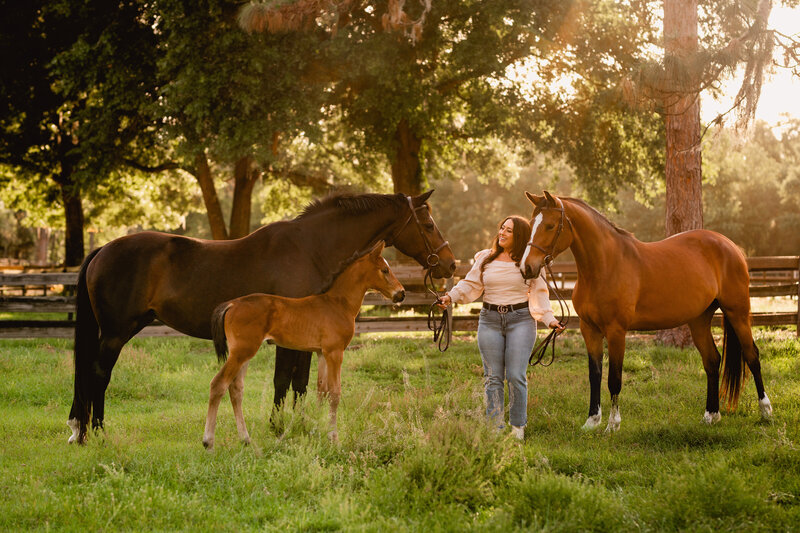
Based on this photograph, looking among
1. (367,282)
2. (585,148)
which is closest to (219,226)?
(585,148)

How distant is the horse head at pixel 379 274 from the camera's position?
6086 millimetres

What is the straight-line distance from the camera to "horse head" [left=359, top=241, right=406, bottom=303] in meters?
6.09

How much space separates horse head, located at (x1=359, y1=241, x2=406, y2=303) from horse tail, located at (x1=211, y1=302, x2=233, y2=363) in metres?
1.32

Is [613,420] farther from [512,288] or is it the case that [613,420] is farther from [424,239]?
[424,239]

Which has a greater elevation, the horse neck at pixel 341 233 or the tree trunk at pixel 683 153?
the tree trunk at pixel 683 153

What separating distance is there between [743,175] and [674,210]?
35534 mm

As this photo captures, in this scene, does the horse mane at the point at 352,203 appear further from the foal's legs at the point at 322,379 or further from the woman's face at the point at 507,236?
the foal's legs at the point at 322,379

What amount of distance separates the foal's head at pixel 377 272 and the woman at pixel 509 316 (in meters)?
0.50

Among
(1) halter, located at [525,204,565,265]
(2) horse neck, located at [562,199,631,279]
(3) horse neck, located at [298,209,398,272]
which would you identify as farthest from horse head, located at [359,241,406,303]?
(2) horse neck, located at [562,199,631,279]

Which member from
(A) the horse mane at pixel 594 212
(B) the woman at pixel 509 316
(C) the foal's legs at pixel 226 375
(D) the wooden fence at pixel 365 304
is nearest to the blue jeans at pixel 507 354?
(B) the woman at pixel 509 316

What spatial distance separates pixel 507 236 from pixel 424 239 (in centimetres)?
86

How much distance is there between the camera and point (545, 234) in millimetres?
6320

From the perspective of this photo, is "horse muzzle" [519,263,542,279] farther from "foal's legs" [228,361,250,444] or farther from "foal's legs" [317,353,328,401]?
"foal's legs" [228,361,250,444]

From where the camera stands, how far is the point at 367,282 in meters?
6.18
